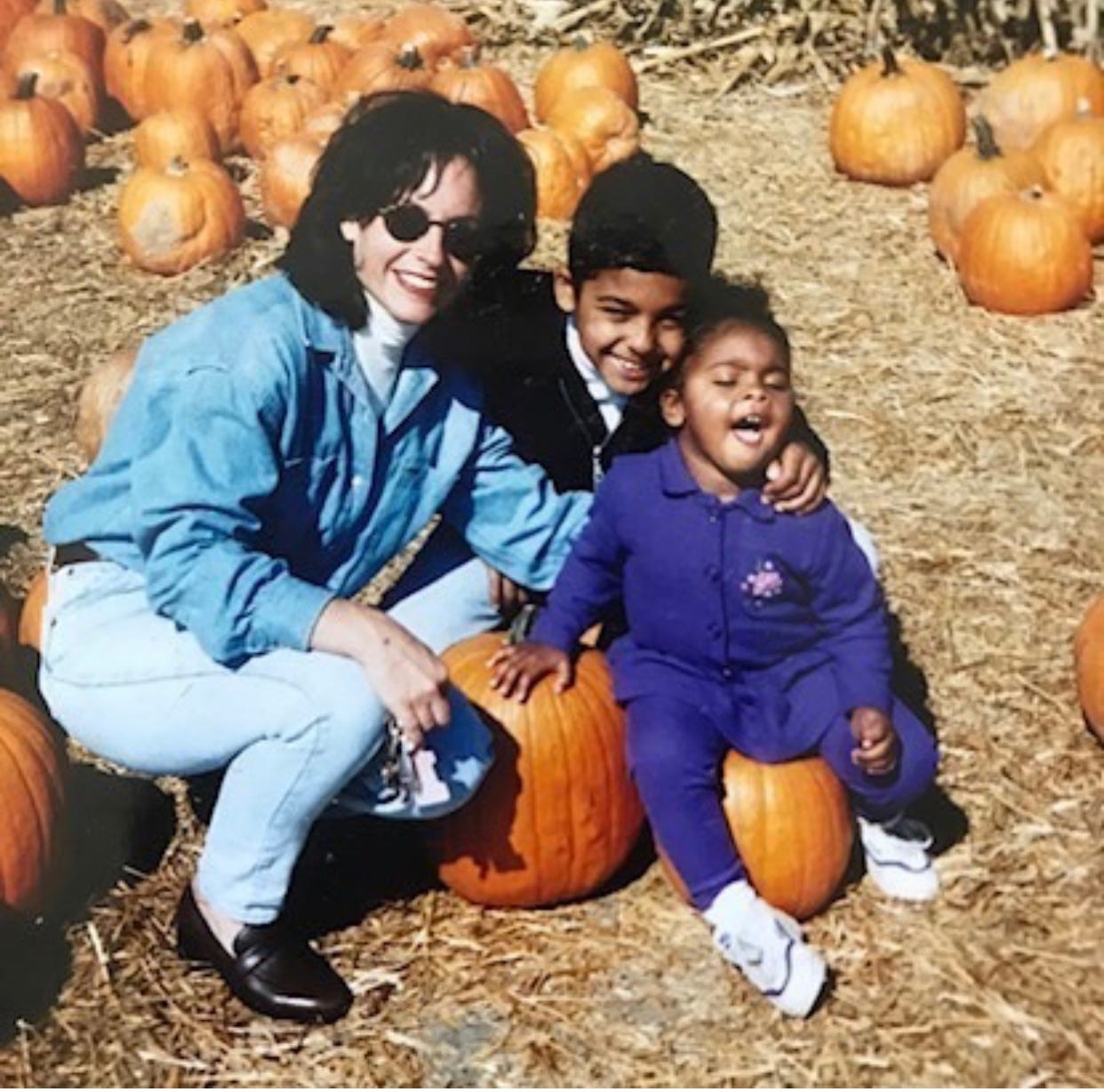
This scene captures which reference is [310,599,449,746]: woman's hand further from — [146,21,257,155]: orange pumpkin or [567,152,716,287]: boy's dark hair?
[146,21,257,155]: orange pumpkin

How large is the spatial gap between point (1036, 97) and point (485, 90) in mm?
2271

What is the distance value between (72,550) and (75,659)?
0.33 metres

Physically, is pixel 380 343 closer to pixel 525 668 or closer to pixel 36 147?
pixel 525 668

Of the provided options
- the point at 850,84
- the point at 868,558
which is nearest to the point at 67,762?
the point at 868,558

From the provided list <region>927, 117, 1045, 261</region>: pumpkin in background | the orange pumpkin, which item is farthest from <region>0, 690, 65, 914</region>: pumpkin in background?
the orange pumpkin

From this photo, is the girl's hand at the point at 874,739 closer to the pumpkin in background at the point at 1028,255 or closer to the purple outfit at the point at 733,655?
the purple outfit at the point at 733,655

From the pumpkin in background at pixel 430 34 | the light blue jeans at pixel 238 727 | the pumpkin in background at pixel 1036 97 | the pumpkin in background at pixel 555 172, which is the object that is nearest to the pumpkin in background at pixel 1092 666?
the light blue jeans at pixel 238 727

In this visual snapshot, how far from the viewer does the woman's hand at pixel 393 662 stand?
3.14 metres

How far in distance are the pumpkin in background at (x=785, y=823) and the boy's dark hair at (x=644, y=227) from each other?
1.07m

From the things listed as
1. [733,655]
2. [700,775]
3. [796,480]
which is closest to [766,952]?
[700,775]

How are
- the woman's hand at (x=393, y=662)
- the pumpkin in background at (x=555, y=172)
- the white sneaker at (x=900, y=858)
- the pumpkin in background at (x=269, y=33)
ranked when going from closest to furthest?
the woman's hand at (x=393, y=662) < the white sneaker at (x=900, y=858) < the pumpkin in background at (x=555, y=172) < the pumpkin in background at (x=269, y=33)

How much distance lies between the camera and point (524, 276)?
4.21m

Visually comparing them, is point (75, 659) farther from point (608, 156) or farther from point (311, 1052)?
point (608, 156)

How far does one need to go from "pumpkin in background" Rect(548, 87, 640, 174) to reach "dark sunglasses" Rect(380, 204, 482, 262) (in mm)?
4043
